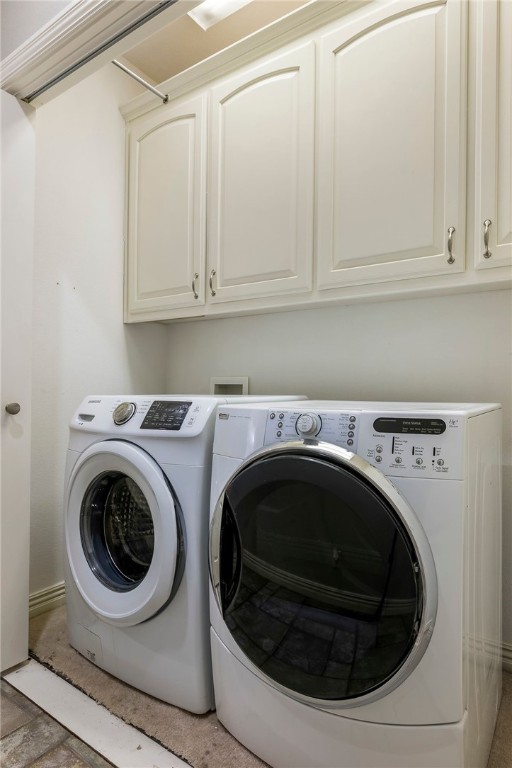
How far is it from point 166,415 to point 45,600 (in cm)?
115

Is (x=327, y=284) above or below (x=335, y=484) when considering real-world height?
above

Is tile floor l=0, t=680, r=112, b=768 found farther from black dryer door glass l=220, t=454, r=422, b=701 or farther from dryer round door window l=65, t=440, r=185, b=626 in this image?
black dryer door glass l=220, t=454, r=422, b=701

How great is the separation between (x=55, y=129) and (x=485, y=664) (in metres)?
2.43

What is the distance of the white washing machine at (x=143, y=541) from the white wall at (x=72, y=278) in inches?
16.9

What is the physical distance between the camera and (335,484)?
0.86 m

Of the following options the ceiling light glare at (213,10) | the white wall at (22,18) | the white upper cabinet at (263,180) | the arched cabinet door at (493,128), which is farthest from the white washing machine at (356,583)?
the ceiling light glare at (213,10)

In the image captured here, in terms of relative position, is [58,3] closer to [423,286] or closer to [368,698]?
[423,286]

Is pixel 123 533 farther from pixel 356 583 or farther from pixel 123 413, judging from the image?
pixel 356 583

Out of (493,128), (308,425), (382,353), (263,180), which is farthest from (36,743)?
(493,128)

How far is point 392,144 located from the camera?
1.35 m

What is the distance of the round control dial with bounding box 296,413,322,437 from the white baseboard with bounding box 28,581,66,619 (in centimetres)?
148

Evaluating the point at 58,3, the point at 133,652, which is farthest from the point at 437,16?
the point at 133,652

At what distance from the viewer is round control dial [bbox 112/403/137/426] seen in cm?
133

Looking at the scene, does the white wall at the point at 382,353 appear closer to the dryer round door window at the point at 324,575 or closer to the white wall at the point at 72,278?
the white wall at the point at 72,278
